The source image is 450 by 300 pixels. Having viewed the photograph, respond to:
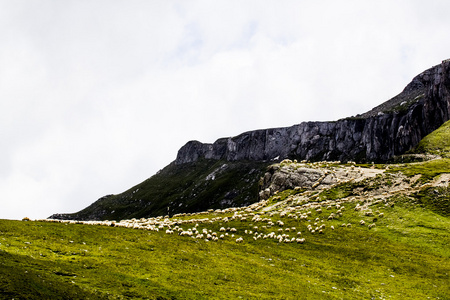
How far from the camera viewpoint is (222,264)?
33.5 m

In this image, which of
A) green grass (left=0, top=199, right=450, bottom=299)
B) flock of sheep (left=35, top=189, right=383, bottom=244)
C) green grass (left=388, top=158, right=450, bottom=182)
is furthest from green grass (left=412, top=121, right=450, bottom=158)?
green grass (left=0, top=199, right=450, bottom=299)

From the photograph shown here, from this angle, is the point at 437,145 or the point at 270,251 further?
the point at 437,145

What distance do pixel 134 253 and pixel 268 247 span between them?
1955 cm

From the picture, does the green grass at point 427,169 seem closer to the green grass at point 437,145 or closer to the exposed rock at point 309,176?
the exposed rock at point 309,176

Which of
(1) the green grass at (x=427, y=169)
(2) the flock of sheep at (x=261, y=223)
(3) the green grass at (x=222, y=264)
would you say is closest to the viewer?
(3) the green grass at (x=222, y=264)

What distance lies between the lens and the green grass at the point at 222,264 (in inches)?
878

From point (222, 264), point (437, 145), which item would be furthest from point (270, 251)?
point (437, 145)

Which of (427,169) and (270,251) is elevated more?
(427,169)

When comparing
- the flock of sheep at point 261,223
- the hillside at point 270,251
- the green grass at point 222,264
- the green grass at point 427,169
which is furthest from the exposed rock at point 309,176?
the green grass at point 222,264

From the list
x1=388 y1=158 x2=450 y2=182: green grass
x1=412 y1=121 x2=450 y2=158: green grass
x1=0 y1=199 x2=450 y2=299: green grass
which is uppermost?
x1=412 y1=121 x2=450 y2=158: green grass

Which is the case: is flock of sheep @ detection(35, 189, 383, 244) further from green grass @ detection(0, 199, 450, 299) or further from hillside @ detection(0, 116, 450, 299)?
green grass @ detection(0, 199, 450, 299)

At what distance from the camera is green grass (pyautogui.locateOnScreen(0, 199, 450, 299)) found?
73.2 feet

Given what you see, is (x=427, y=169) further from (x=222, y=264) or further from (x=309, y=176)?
(x=222, y=264)

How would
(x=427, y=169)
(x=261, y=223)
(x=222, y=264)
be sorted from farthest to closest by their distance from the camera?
1. (x=427, y=169)
2. (x=261, y=223)
3. (x=222, y=264)
